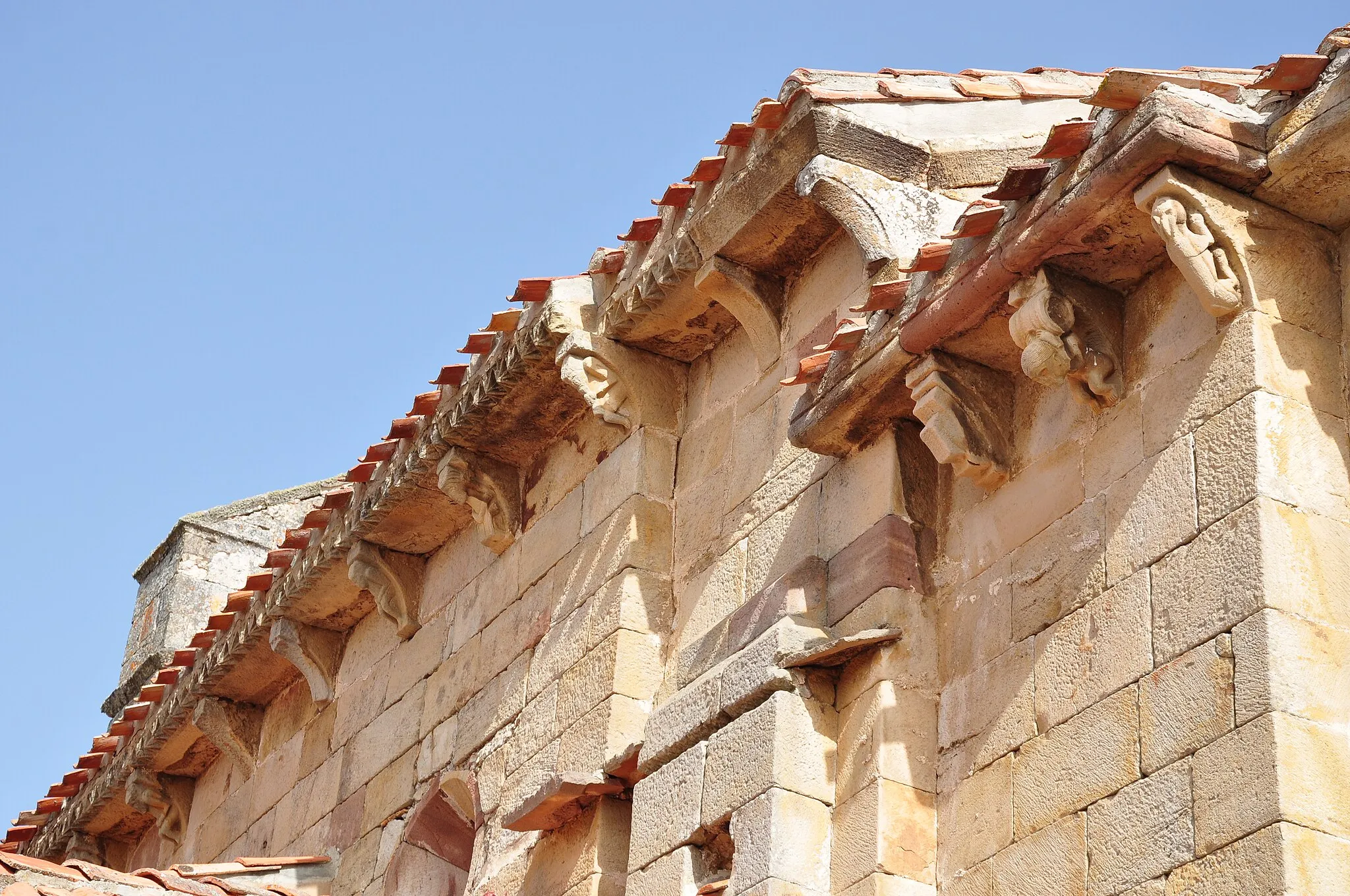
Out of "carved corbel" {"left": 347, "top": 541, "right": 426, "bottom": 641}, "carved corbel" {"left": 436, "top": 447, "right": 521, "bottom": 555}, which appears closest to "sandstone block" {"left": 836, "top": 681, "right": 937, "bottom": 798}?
"carved corbel" {"left": 436, "top": 447, "right": 521, "bottom": 555}

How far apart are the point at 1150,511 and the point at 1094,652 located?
15.4 inches

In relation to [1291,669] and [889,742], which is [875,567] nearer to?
[889,742]

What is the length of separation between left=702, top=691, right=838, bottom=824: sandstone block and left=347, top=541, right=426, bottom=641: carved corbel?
3.56 metres

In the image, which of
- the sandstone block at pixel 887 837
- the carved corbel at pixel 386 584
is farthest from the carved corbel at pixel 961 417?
the carved corbel at pixel 386 584

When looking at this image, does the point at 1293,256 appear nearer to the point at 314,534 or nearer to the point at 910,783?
the point at 910,783

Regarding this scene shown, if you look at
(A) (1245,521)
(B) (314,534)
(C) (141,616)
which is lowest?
(A) (1245,521)

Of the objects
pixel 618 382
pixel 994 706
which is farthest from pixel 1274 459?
pixel 618 382

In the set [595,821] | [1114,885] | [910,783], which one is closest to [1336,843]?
[1114,885]

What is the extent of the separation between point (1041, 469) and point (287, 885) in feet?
15.0

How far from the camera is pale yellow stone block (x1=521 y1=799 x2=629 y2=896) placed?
660cm

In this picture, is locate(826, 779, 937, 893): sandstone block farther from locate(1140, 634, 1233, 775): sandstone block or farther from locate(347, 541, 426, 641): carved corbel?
locate(347, 541, 426, 641): carved corbel

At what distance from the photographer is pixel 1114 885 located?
4547mm

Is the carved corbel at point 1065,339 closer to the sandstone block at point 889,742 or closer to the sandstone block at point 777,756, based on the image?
the sandstone block at point 889,742

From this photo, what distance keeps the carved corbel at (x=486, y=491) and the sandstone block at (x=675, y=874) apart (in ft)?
8.75
